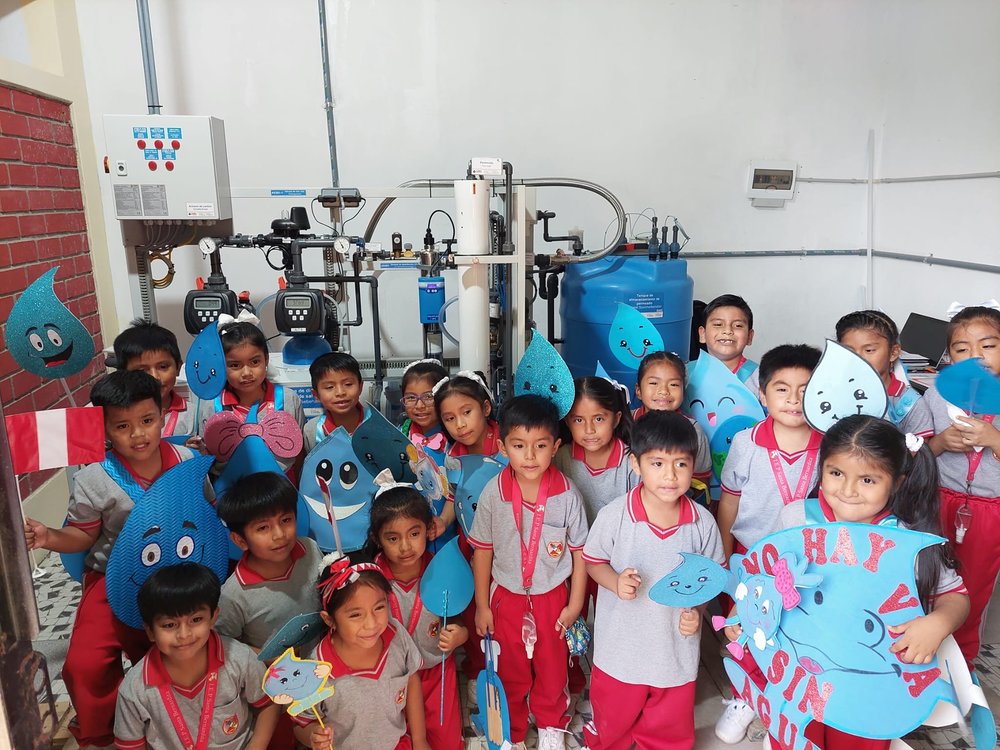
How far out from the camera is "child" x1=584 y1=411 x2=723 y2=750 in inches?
57.7

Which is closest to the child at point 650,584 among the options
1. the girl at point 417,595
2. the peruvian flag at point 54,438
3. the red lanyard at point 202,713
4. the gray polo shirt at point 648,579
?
the gray polo shirt at point 648,579

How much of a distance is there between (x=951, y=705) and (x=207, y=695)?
4.70 ft

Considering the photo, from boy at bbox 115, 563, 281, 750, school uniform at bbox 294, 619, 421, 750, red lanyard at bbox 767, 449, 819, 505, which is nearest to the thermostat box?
boy at bbox 115, 563, 281, 750

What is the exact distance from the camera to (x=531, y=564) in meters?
1.62

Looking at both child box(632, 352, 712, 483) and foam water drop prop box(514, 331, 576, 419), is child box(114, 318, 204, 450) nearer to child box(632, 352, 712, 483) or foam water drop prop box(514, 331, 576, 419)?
foam water drop prop box(514, 331, 576, 419)

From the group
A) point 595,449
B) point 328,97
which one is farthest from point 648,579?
point 328,97

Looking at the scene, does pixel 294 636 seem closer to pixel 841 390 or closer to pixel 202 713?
pixel 202 713

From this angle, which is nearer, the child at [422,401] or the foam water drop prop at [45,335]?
the foam water drop prop at [45,335]

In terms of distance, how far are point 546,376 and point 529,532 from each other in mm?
406

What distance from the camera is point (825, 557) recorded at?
4.04 feet

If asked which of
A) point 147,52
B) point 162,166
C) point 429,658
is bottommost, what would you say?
point 429,658

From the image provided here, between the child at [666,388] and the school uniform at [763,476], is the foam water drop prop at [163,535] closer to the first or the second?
the child at [666,388]

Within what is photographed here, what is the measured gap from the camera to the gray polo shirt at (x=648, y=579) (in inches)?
58.3

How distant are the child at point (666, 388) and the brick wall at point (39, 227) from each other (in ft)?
7.13
